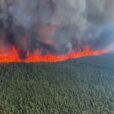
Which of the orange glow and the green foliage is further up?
the orange glow

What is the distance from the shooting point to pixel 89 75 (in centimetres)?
2758

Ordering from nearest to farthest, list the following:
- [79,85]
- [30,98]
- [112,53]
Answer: [30,98], [79,85], [112,53]

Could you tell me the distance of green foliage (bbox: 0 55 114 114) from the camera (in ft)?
66.1

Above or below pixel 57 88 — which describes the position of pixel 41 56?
above

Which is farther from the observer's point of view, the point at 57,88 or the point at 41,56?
the point at 41,56

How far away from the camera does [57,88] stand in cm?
2377

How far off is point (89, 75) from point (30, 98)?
778 centimetres

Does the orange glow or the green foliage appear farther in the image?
the orange glow

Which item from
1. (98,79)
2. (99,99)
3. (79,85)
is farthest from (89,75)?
(99,99)

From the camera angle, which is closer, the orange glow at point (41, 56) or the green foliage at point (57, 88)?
the green foliage at point (57, 88)

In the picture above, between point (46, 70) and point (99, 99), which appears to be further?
point (46, 70)

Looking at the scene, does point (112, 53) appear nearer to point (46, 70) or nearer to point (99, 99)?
point (46, 70)

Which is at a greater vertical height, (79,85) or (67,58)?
(67,58)

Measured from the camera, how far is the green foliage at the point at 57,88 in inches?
793
